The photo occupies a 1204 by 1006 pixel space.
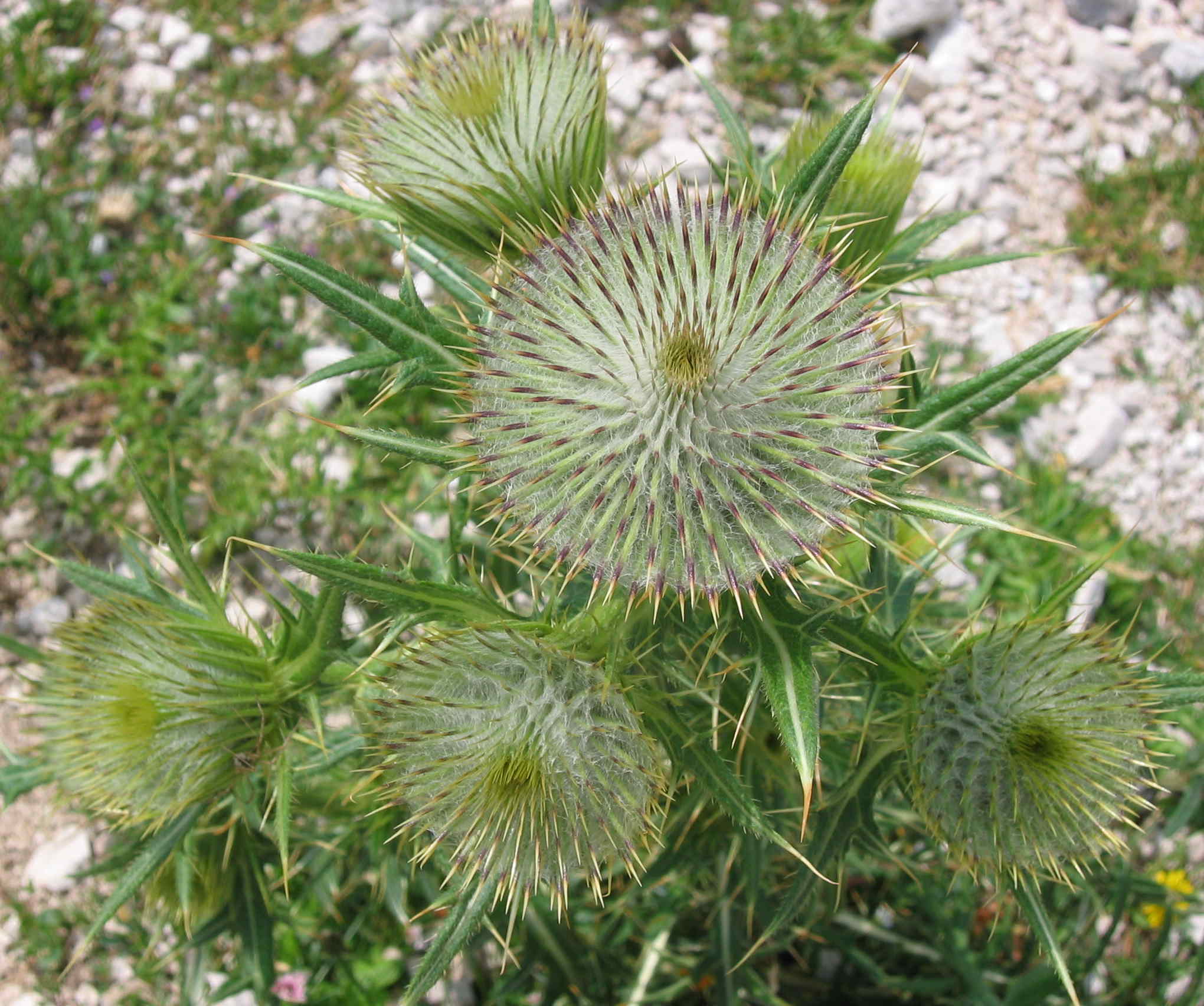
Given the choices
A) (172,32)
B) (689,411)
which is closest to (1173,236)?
(689,411)

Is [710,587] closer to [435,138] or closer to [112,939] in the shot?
[435,138]

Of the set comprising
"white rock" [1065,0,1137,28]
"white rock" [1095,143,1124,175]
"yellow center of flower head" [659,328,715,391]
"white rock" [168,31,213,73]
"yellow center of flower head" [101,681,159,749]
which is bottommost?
"yellow center of flower head" [101,681,159,749]

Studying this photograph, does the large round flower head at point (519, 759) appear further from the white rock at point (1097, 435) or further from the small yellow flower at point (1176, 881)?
the white rock at point (1097, 435)

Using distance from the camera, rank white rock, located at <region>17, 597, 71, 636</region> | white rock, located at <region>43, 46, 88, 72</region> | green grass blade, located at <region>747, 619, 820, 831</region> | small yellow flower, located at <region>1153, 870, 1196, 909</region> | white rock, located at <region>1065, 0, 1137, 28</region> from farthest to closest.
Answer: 1. white rock, located at <region>1065, 0, 1137, 28</region>
2. white rock, located at <region>43, 46, 88, 72</region>
3. white rock, located at <region>17, 597, 71, 636</region>
4. small yellow flower, located at <region>1153, 870, 1196, 909</region>
5. green grass blade, located at <region>747, 619, 820, 831</region>

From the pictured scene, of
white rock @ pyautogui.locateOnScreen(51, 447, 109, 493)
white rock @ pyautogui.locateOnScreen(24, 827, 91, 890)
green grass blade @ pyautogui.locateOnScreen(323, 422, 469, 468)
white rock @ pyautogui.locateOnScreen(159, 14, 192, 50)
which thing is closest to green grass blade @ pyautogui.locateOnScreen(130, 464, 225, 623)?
green grass blade @ pyautogui.locateOnScreen(323, 422, 469, 468)

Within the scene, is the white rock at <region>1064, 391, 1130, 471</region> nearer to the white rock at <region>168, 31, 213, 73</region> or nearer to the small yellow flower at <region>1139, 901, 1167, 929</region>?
the small yellow flower at <region>1139, 901, 1167, 929</region>

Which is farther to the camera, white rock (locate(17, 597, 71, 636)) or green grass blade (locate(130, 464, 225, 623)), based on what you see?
white rock (locate(17, 597, 71, 636))

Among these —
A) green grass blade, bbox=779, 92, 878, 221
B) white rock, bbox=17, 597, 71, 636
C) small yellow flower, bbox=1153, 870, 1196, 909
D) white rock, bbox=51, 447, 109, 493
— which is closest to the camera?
green grass blade, bbox=779, 92, 878, 221

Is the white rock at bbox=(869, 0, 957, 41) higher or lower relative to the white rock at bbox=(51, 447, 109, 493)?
higher
